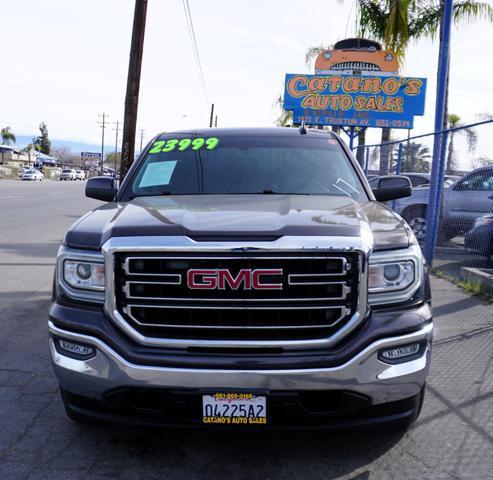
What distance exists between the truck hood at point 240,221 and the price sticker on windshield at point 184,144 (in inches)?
41.3

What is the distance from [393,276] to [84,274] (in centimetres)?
158

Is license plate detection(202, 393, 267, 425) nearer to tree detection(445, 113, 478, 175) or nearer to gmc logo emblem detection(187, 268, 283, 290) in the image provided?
gmc logo emblem detection(187, 268, 283, 290)

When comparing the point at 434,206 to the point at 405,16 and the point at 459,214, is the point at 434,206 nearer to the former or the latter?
the point at 459,214

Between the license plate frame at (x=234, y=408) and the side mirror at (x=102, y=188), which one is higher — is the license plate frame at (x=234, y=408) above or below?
below

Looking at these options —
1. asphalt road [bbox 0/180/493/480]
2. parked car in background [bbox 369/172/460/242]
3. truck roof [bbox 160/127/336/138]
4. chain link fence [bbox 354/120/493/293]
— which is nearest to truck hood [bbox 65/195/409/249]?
asphalt road [bbox 0/180/493/480]

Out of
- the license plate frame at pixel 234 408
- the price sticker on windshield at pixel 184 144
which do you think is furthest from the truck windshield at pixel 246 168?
the license plate frame at pixel 234 408

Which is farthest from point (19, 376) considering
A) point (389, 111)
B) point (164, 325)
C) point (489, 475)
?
point (389, 111)

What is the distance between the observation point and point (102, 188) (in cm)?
475

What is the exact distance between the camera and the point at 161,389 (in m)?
2.84

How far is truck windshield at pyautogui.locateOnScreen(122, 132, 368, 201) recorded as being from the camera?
4.37 metres

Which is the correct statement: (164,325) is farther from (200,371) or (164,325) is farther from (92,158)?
(92,158)

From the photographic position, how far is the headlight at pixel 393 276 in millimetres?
2973

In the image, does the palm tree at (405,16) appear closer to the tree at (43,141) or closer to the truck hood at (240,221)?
the truck hood at (240,221)

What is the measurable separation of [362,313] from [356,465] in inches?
34.2
